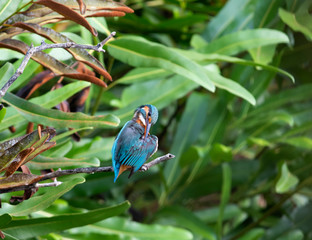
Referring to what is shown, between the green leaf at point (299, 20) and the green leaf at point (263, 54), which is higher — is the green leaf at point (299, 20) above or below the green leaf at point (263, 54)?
above

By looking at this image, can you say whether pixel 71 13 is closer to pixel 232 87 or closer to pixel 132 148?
pixel 132 148

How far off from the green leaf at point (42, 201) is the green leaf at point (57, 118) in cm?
5

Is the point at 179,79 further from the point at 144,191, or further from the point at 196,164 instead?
the point at 144,191

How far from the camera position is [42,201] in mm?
404

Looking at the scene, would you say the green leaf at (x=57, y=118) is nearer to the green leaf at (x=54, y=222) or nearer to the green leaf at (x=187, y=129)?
the green leaf at (x=54, y=222)

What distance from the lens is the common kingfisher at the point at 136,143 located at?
0.94ft

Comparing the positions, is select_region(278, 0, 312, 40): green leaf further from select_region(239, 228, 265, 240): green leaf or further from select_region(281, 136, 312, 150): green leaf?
select_region(239, 228, 265, 240): green leaf

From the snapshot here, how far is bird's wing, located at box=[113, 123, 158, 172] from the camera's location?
0.94 ft

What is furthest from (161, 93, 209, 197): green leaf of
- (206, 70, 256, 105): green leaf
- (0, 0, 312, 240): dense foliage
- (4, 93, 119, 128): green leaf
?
(4, 93, 119, 128): green leaf

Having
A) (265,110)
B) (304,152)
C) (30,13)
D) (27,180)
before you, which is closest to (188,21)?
(265,110)

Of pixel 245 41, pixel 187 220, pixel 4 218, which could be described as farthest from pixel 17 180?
pixel 187 220

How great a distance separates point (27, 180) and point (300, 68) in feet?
2.71

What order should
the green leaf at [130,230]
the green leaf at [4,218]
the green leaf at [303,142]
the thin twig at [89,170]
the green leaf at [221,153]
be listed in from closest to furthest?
the thin twig at [89,170] < the green leaf at [4,218] < the green leaf at [130,230] < the green leaf at [221,153] < the green leaf at [303,142]

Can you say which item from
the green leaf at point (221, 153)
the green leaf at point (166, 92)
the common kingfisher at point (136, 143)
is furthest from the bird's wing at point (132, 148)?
the green leaf at point (221, 153)
